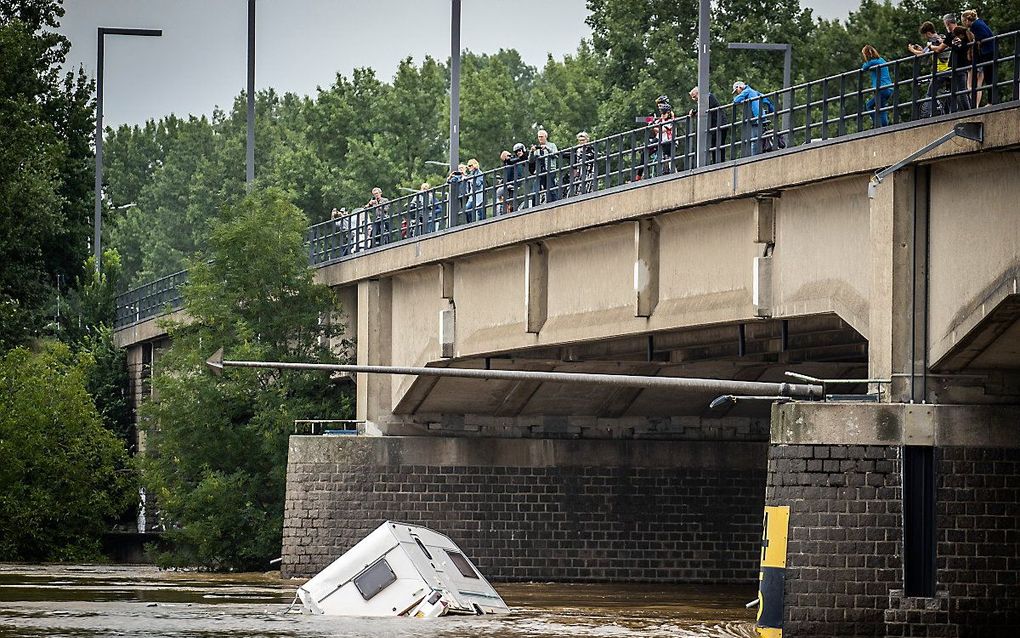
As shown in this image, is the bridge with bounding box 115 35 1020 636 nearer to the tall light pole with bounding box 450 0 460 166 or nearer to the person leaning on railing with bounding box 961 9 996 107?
the person leaning on railing with bounding box 961 9 996 107

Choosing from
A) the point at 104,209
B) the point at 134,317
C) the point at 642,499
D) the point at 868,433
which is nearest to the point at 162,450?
the point at 642,499

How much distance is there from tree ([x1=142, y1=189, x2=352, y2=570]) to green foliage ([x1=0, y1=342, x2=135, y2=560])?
7764mm

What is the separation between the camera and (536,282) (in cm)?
4325

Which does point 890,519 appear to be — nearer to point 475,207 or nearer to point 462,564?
point 462,564

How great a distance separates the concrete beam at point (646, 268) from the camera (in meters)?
38.5

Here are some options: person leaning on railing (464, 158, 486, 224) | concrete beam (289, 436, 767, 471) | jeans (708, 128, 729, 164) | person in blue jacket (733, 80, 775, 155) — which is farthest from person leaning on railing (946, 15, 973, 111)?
concrete beam (289, 436, 767, 471)

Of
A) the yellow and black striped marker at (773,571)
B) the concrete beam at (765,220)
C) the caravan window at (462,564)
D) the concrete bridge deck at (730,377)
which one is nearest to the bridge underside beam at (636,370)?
the concrete bridge deck at (730,377)

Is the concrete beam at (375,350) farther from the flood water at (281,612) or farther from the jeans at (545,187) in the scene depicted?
the jeans at (545,187)

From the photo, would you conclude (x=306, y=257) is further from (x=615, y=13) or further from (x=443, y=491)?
(x=615, y=13)

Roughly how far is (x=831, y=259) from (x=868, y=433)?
3594mm

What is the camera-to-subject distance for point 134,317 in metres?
78.1

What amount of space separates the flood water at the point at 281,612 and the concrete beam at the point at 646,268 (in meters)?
5.34

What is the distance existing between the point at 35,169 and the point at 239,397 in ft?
52.5

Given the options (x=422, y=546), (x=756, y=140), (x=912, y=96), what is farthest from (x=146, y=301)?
A: (x=912, y=96)
